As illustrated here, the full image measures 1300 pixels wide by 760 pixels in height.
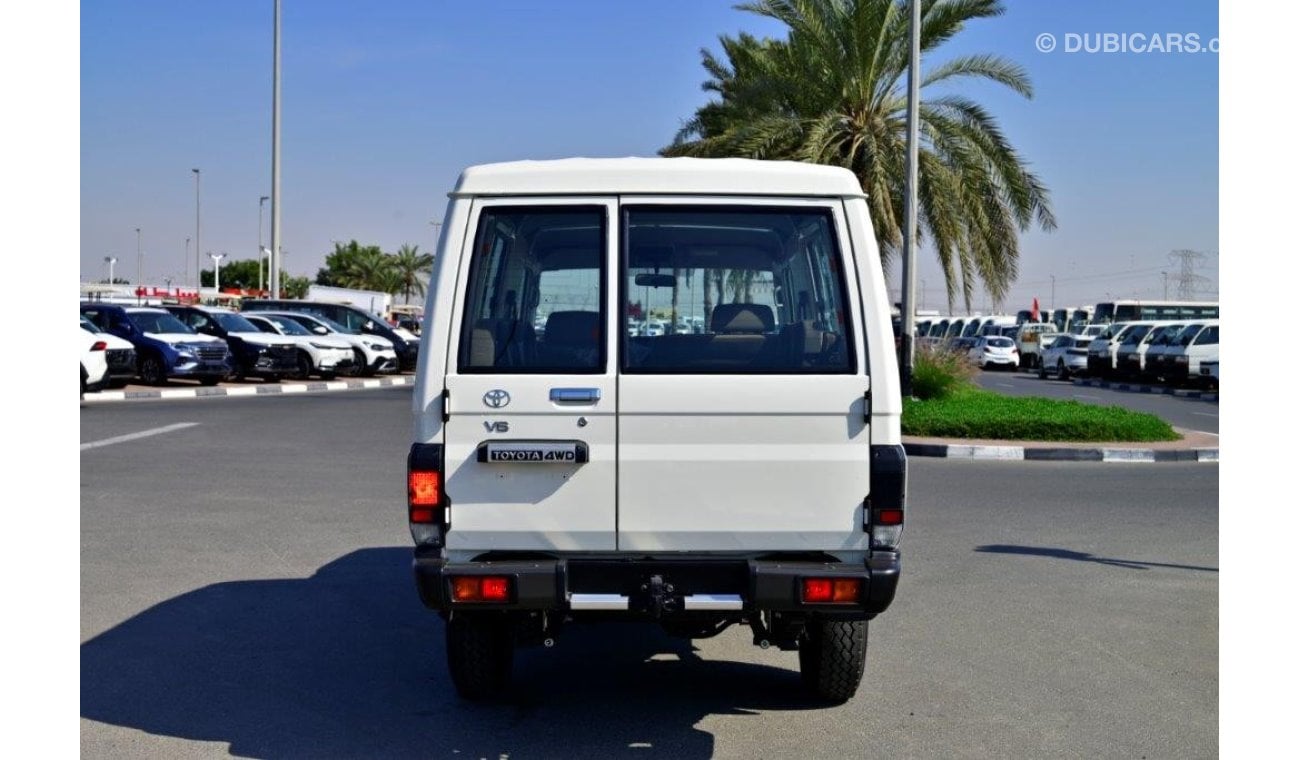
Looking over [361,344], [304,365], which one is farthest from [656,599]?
[361,344]

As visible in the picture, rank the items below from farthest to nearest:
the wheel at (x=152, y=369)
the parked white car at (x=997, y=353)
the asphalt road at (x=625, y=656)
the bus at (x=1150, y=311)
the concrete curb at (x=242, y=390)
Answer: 1. the bus at (x=1150, y=311)
2. the parked white car at (x=997, y=353)
3. the wheel at (x=152, y=369)
4. the concrete curb at (x=242, y=390)
5. the asphalt road at (x=625, y=656)

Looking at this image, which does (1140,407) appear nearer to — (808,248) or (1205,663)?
(1205,663)

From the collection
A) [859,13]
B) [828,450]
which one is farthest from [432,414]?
[859,13]

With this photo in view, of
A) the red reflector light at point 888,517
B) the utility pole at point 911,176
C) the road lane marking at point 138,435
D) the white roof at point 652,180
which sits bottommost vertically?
the road lane marking at point 138,435

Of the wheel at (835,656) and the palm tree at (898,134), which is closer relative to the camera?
the wheel at (835,656)

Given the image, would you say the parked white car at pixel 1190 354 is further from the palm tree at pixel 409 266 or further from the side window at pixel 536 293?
the palm tree at pixel 409 266

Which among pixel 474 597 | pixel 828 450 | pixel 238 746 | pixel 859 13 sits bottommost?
pixel 238 746

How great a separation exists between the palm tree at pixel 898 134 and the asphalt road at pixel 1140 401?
300 cm

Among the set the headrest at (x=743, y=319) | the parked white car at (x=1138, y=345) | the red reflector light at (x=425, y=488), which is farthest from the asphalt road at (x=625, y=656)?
the parked white car at (x=1138, y=345)

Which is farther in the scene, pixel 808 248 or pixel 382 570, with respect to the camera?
pixel 382 570

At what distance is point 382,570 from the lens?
881 cm

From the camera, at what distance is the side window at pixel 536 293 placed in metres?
5.18

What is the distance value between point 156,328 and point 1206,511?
21.3m

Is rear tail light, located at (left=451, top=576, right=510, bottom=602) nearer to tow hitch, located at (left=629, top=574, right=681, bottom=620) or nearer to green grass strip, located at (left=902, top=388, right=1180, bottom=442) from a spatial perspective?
tow hitch, located at (left=629, top=574, right=681, bottom=620)
